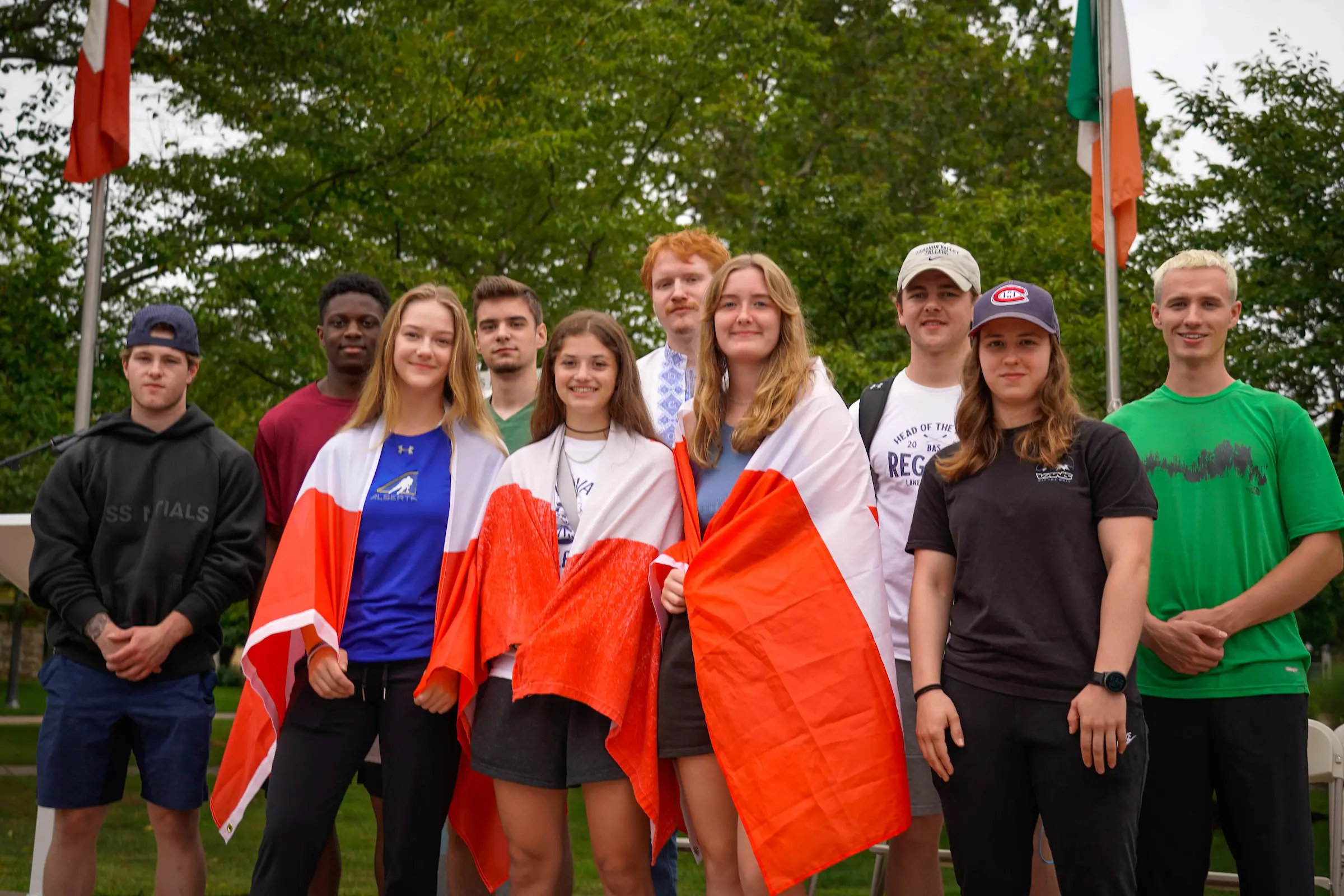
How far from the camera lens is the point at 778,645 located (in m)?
3.61

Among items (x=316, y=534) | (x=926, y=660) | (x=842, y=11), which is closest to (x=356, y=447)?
(x=316, y=534)

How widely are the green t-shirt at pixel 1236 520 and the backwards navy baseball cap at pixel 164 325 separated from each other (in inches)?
132

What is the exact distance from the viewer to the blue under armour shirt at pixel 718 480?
3.80m

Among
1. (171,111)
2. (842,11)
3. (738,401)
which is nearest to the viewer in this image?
(738,401)

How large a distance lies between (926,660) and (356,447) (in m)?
1.98

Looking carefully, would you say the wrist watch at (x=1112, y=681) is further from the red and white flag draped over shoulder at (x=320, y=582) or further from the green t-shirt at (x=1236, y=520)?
the red and white flag draped over shoulder at (x=320, y=582)

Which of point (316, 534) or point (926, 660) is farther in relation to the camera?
A: point (316, 534)

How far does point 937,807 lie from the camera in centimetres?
392

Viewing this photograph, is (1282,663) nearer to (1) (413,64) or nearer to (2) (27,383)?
(2) (27,383)

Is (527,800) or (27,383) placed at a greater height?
(27,383)

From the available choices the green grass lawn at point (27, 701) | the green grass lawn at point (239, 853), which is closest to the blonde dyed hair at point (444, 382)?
the green grass lawn at point (239, 853)

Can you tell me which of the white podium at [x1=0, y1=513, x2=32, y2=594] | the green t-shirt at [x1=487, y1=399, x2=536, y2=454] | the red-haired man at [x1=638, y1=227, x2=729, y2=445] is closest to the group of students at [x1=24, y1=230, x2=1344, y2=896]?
the green t-shirt at [x1=487, y1=399, x2=536, y2=454]

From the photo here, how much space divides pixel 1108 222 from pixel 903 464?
14.6 feet

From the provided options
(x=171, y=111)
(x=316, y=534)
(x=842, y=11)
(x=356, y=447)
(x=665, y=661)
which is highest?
(x=842, y=11)
